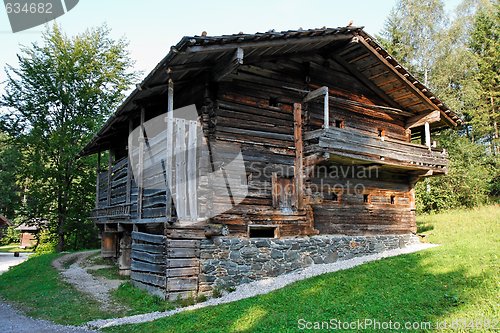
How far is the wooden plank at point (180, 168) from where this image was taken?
1191 cm

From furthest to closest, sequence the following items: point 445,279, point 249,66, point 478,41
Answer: point 478,41, point 249,66, point 445,279

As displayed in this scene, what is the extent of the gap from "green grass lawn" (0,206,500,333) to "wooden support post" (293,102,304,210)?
325 cm

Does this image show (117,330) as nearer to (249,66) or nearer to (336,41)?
(249,66)

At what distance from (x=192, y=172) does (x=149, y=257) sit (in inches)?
118

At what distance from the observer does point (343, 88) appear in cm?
1664

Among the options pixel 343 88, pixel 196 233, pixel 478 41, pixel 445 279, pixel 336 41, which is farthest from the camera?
pixel 478 41

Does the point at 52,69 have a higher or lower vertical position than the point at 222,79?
higher

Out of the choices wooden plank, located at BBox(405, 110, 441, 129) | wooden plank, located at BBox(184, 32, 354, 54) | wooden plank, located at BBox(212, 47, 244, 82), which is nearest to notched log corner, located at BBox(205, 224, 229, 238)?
wooden plank, located at BBox(212, 47, 244, 82)

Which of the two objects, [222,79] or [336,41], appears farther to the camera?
[336,41]

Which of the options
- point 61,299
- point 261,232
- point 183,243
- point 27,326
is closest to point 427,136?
point 261,232

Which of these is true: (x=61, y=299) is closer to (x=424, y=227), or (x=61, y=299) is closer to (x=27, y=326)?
(x=27, y=326)

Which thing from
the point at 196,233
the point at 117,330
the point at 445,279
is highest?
the point at 196,233

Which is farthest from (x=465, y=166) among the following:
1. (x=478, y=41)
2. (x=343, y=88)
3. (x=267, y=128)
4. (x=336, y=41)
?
(x=267, y=128)

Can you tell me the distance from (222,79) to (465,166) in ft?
71.2
